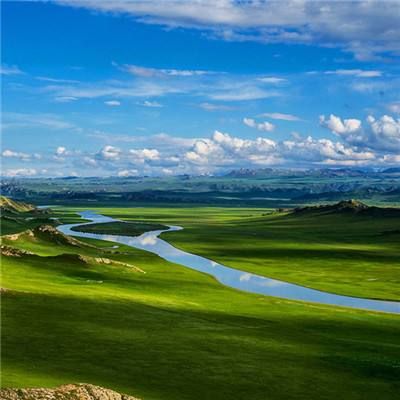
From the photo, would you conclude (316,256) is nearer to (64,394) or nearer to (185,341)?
(185,341)

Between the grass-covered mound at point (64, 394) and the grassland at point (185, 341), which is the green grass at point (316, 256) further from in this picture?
the grass-covered mound at point (64, 394)

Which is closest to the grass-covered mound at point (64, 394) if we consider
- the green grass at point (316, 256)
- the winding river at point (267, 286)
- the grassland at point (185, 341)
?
the grassland at point (185, 341)

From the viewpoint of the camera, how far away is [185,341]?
46.8 m

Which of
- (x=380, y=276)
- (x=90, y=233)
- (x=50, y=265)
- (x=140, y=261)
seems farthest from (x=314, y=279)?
(x=90, y=233)

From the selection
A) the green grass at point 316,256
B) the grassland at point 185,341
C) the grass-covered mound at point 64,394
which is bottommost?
the green grass at point 316,256

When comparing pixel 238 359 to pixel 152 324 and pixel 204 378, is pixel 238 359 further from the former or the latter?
pixel 152 324

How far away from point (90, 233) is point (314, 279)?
4357 inches

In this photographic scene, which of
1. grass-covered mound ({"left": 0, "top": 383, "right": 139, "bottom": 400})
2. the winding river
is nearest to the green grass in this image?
the winding river

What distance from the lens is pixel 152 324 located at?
52.6 meters

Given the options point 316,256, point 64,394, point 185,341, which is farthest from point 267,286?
point 64,394

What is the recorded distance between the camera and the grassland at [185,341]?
36281 millimetres

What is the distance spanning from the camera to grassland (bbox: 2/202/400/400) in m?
36.3

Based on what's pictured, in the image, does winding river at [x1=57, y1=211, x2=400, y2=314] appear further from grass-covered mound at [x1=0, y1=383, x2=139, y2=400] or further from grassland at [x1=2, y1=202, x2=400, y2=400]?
grass-covered mound at [x1=0, y1=383, x2=139, y2=400]

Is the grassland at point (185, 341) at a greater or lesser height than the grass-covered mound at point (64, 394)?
lesser
